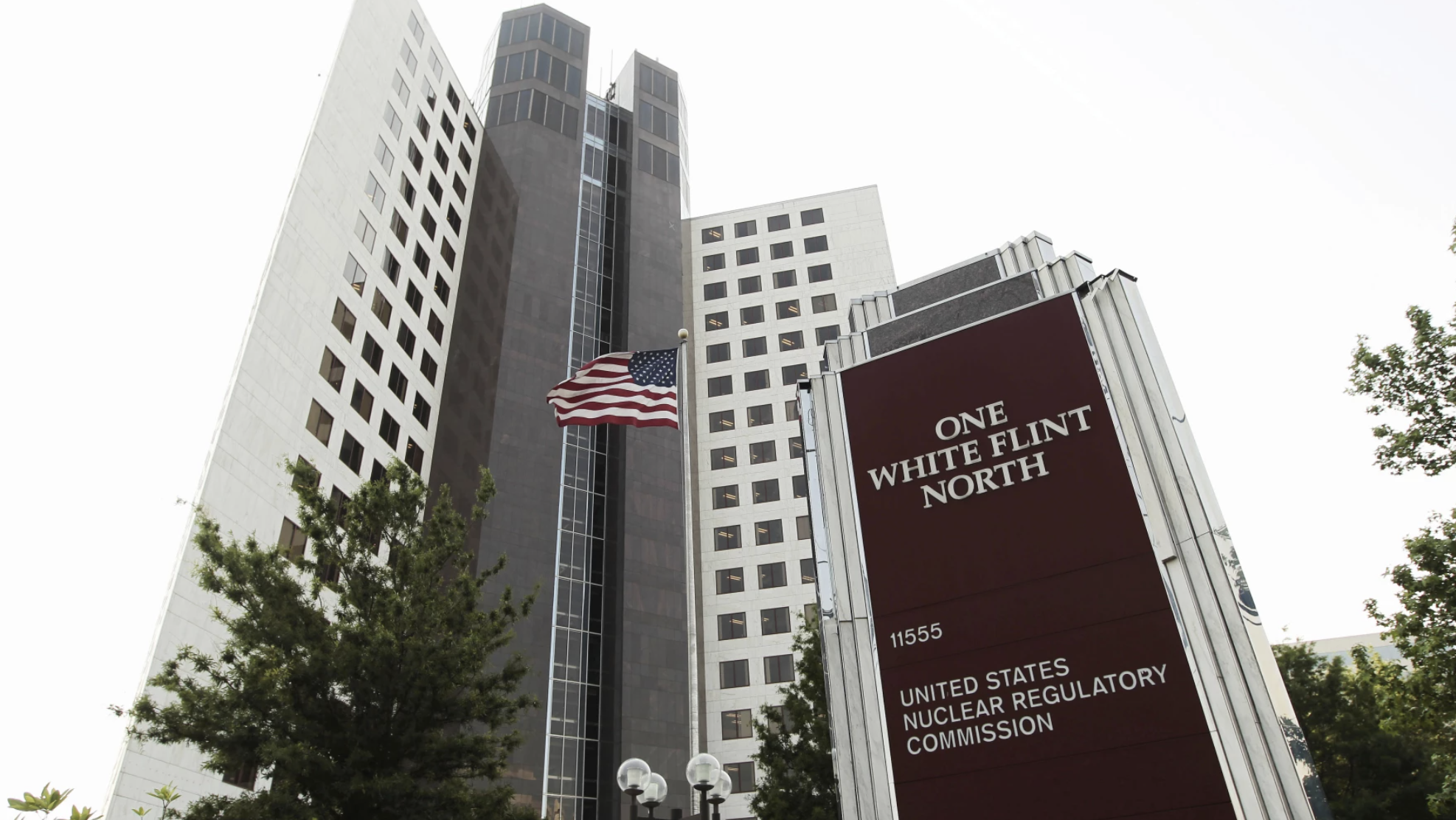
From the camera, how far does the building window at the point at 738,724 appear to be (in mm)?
54406

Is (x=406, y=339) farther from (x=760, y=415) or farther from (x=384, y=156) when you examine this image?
(x=760, y=415)

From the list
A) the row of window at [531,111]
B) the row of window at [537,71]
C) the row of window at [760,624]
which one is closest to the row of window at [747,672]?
the row of window at [760,624]

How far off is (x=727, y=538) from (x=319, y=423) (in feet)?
94.5

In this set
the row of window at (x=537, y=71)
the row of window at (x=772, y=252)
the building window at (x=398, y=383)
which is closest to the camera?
the building window at (x=398, y=383)

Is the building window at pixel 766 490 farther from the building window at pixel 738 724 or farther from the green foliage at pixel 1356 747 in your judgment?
the green foliage at pixel 1356 747

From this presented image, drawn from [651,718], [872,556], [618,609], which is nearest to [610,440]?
[618,609]

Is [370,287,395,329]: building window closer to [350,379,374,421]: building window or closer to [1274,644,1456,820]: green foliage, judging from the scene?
[350,379,374,421]: building window

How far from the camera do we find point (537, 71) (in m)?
67.2

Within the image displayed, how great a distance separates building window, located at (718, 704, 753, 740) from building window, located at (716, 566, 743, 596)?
726 cm

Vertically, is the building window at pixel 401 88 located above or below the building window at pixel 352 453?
above

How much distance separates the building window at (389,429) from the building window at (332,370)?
11.4 ft

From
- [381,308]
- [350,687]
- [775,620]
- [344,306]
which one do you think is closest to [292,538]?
[344,306]

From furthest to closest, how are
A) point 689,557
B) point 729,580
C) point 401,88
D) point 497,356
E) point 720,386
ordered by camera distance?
1. point 720,386
2. point 729,580
3. point 497,356
4. point 401,88
5. point 689,557

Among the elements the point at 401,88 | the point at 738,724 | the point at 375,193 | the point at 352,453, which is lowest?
the point at 738,724
